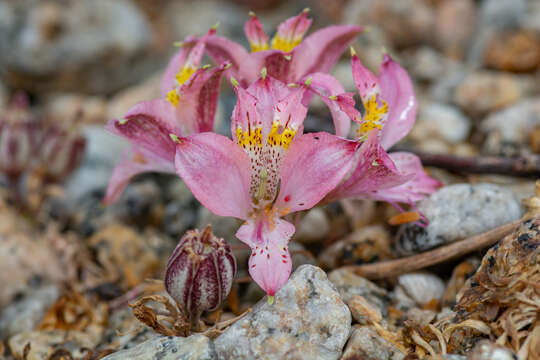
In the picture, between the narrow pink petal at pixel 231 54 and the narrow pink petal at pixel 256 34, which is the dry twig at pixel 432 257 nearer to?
the narrow pink petal at pixel 231 54

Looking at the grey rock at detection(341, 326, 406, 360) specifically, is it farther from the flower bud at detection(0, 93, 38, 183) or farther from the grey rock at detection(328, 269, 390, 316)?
the flower bud at detection(0, 93, 38, 183)

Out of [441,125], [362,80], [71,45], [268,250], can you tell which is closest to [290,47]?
[362,80]

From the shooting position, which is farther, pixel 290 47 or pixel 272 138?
pixel 290 47

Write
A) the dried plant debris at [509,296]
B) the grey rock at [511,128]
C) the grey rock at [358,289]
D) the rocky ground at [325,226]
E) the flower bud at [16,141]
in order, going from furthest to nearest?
the flower bud at [16,141] → the grey rock at [511,128] → the grey rock at [358,289] → the rocky ground at [325,226] → the dried plant debris at [509,296]

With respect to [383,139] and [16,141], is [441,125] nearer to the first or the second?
[383,139]

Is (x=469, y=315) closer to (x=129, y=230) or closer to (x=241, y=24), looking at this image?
(x=129, y=230)

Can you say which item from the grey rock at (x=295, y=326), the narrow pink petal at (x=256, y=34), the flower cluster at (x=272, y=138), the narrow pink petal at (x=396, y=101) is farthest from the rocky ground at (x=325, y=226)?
the narrow pink petal at (x=256, y=34)

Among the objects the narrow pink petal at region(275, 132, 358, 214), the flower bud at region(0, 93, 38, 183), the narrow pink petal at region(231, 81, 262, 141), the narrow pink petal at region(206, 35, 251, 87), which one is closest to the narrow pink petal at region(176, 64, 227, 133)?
the narrow pink petal at region(206, 35, 251, 87)

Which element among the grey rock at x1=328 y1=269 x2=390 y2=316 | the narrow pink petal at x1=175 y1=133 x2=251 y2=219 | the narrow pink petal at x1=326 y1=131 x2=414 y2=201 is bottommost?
the grey rock at x1=328 y1=269 x2=390 y2=316
